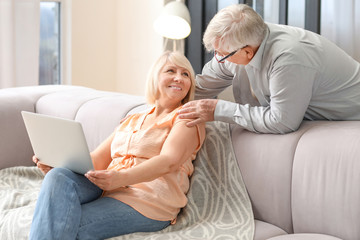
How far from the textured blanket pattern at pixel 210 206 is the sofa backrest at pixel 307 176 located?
6 centimetres

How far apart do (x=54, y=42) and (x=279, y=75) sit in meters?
3.05

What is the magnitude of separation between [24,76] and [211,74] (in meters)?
2.25

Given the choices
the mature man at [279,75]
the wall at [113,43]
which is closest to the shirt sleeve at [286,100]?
the mature man at [279,75]

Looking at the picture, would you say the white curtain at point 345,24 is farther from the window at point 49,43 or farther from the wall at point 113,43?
the window at point 49,43

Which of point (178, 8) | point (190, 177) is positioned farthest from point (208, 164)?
point (178, 8)

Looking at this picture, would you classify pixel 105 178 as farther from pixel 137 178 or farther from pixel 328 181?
pixel 328 181

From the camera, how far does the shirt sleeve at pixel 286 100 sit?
6.16 ft

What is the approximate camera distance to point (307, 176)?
183 centimetres

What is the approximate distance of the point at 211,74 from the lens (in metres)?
2.36

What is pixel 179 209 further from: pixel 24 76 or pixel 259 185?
pixel 24 76

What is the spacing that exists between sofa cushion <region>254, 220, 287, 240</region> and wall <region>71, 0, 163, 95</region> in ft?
8.21

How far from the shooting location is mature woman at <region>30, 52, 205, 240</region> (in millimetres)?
1732

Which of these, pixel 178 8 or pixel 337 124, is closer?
pixel 337 124

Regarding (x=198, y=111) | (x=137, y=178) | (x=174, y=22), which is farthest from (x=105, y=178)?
(x=174, y=22)
